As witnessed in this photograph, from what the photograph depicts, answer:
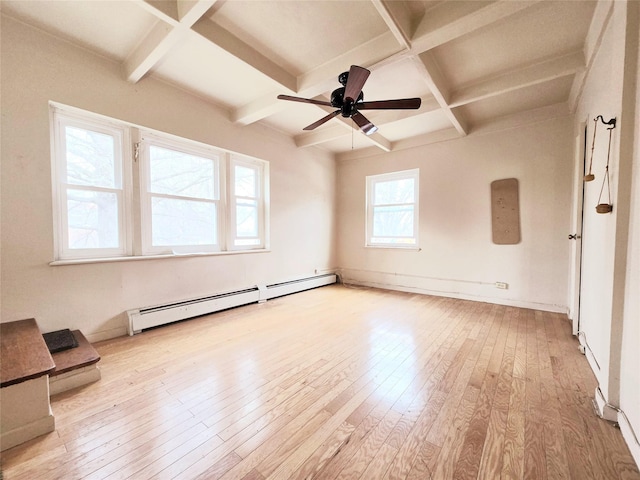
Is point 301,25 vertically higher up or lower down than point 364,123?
higher up

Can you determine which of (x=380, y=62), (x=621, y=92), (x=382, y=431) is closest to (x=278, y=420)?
(x=382, y=431)

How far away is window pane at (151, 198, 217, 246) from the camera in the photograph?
315 cm

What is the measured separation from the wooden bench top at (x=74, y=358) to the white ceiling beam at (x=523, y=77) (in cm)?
446

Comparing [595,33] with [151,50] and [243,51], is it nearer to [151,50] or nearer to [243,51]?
[243,51]

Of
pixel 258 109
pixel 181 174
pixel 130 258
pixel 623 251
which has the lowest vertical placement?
pixel 130 258

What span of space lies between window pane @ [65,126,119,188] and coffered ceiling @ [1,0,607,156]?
2.45 feet

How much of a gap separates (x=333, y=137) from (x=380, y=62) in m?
2.01

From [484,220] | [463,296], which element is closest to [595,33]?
[484,220]

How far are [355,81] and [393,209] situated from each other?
337 cm

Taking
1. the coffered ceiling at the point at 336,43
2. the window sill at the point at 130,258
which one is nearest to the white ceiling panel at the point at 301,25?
the coffered ceiling at the point at 336,43

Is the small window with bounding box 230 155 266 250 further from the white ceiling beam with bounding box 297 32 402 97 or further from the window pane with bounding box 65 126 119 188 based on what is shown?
the white ceiling beam with bounding box 297 32 402 97

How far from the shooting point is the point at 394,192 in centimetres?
513

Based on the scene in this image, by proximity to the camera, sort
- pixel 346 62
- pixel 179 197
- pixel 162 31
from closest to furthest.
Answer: pixel 162 31 < pixel 346 62 < pixel 179 197

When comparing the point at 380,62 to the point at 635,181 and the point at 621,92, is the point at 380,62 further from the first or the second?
the point at 635,181
